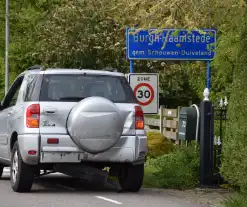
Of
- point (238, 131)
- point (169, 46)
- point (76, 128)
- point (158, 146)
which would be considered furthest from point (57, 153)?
point (169, 46)

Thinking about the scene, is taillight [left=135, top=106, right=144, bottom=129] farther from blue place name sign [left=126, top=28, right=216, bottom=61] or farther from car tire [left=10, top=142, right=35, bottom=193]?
blue place name sign [left=126, top=28, right=216, bottom=61]

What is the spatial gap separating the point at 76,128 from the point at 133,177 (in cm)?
136

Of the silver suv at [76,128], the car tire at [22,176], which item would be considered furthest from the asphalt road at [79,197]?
the silver suv at [76,128]

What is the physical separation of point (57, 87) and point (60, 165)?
118 cm

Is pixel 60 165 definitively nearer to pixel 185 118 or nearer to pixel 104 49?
pixel 185 118

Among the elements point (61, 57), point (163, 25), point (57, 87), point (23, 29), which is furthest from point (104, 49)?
point (57, 87)

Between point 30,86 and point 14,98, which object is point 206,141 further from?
point 14,98

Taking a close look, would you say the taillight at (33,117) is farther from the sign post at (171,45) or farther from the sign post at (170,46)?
the sign post at (170,46)

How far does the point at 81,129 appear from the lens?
44.4ft

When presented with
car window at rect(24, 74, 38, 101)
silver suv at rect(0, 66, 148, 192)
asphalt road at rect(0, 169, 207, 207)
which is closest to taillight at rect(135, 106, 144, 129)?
silver suv at rect(0, 66, 148, 192)

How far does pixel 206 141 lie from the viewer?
1521 centimetres

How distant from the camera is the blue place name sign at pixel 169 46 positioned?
64.6 ft

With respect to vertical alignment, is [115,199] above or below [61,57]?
below

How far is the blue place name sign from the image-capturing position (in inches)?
776
